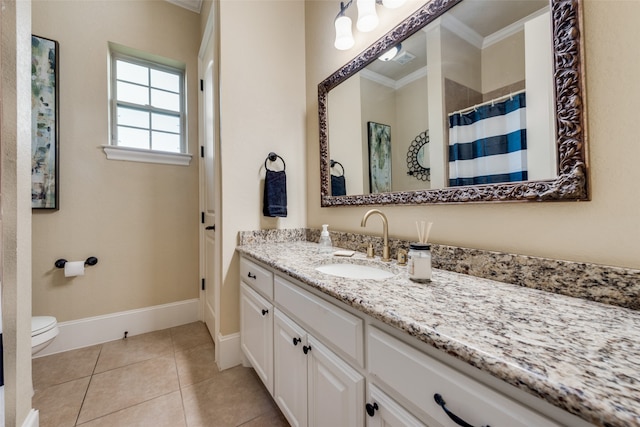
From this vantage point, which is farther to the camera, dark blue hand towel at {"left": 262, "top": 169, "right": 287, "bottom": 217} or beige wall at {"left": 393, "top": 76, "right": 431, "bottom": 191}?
dark blue hand towel at {"left": 262, "top": 169, "right": 287, "bottom": 217}

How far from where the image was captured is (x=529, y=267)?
0.79 metres

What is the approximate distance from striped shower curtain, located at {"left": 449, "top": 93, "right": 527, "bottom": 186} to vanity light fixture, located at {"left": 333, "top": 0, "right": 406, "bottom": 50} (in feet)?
2.34

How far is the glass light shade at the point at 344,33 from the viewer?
146cm

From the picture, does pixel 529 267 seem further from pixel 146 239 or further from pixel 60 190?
pixel 60 190

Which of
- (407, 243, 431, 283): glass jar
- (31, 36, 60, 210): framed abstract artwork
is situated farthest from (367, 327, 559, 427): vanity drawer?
(31, 36, 60, 210): framed abstract artwork

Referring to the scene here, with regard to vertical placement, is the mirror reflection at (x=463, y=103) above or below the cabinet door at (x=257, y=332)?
above

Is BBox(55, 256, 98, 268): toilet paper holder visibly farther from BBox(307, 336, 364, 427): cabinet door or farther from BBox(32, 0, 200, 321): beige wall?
BBox(307, 336, 364, 427): cabinet door

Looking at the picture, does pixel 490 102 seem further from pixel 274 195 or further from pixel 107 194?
pixel 107 194

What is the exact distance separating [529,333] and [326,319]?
0.54 metres

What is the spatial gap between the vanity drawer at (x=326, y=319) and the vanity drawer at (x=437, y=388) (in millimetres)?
48

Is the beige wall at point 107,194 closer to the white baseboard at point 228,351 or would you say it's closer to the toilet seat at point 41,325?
the toilet seat at point 41,325

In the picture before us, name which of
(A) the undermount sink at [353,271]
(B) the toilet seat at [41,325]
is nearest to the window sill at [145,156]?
(B) the toilet seat at [41,325]

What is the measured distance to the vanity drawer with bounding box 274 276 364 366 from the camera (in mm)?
727

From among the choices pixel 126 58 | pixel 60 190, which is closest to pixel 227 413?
pixel 60 190
